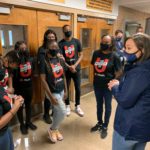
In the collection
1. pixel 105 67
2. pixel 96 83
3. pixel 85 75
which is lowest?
pixel 85 75

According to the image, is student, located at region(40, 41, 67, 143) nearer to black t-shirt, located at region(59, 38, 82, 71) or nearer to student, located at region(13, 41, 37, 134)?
student, located at region(13, 41, 37, 134)

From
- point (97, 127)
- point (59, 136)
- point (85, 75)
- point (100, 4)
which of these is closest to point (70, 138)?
point (59, 136)

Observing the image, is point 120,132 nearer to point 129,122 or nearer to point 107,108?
point 129,122

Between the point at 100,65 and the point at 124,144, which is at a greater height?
the point at 100,65

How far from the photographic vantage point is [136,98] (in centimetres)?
112

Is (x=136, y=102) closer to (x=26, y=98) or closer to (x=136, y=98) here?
(x=136, y=98)

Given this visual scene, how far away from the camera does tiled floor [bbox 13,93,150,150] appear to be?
222 cm

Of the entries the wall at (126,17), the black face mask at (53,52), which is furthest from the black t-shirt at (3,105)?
the wall at (126,17)

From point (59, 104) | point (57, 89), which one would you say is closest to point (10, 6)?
point (57, 89)

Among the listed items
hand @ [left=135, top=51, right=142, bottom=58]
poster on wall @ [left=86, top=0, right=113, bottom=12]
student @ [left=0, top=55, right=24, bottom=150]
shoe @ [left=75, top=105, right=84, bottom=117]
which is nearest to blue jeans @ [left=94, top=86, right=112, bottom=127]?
shoe @ [left=75, top=105, right=84, bottom=117]

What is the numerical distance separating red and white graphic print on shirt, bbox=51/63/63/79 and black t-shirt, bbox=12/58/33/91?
392mm

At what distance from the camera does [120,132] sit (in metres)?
1.26

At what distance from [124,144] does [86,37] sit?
300 cm

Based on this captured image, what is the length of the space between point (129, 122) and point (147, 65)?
1.33ft
